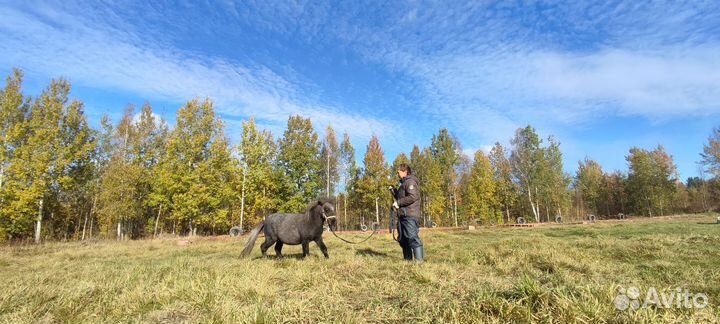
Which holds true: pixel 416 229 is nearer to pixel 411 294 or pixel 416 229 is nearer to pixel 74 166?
pixel 411 294

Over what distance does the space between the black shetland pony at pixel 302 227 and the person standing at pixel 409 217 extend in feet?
6.27

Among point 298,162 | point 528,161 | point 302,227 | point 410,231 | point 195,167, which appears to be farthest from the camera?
point 528,161

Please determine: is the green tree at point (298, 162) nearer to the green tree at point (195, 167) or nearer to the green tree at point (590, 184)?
the green tree at point (195, 167)

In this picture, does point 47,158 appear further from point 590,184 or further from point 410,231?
point 590,184

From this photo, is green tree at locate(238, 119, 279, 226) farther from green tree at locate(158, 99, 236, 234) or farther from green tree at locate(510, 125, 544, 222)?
green tree at locate(510, 125, 544, 222)

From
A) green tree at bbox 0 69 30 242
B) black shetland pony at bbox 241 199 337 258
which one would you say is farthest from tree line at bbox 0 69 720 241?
black shetland pony at bbox 241 199 337 258

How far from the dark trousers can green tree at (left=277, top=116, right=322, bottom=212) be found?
26.9m

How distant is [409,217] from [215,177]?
90.5ft

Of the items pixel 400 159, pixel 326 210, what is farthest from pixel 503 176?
pixel 326 210

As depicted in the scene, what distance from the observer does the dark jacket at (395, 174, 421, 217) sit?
7.62 m

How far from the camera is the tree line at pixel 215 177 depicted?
24000 mm

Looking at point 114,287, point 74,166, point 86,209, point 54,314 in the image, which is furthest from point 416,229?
point 86,209

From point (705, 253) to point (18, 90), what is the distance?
36.7m

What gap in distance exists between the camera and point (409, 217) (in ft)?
24.7
